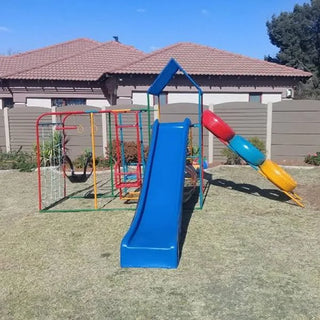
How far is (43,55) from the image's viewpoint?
21.5 metres

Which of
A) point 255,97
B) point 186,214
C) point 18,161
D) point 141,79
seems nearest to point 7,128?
point 18,161

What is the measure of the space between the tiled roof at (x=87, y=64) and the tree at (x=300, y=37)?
60.7 ft

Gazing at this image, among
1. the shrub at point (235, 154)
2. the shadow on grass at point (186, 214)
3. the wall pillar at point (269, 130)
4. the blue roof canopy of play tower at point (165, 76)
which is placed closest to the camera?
the shadow on grass at point (186, 214)

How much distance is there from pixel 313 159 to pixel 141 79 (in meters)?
8.01

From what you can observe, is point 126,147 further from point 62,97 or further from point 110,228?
point 62,97

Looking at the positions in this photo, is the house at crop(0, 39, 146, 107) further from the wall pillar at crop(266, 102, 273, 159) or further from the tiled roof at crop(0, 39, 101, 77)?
the wall pillar at crop(266, 102, 273, 159)

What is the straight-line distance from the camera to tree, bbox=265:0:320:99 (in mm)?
32594

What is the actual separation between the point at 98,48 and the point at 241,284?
63.3 ft

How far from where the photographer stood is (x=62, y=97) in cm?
1730

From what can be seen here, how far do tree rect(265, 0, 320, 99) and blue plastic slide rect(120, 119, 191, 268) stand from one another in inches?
1126

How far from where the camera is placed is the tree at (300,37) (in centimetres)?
3259

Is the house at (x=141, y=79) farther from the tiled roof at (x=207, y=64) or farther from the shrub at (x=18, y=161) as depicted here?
the shrub at (x=18, y=161)

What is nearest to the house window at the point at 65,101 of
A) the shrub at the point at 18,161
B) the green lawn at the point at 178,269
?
the shrub at the point at 18,161

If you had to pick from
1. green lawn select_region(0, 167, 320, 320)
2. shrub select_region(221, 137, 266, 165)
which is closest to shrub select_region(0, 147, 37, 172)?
green lawn select_region(0, 167, 320, 320)
